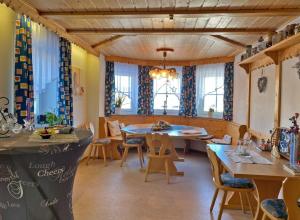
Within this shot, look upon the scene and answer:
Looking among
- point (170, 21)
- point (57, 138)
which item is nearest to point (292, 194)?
point (57, 138)

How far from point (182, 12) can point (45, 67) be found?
204cm

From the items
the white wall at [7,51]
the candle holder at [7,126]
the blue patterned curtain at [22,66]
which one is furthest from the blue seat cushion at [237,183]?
the white wall at [7,51]

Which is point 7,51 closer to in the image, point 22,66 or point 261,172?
point 22,66

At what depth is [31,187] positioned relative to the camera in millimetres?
1993

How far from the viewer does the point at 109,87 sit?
661 centimetres

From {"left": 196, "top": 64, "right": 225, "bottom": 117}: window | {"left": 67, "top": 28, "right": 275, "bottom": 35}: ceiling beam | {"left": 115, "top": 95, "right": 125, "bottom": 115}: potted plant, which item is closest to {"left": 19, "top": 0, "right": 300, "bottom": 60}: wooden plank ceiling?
{"left": 67, "top": 28, "right": 275, "bottom": 35}: ceiling beam

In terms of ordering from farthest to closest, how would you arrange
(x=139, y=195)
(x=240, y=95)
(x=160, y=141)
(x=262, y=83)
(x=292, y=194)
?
1. (x=240, y=95)
2. (x=160, y=141)
3. (x=262, y=83)
4. (x=139, y=195)
5. (x=292, y=194)

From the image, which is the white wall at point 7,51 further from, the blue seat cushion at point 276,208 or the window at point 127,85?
the window at point 127,85

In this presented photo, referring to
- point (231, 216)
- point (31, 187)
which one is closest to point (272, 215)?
point (231, 216)

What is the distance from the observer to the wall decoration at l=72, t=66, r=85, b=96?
5502mm

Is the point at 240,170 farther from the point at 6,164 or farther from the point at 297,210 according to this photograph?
the point at 6,164

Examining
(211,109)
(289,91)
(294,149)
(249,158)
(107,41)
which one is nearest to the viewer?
(294,149)

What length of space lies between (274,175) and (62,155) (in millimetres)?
1708

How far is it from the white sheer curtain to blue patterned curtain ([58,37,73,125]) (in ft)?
0.41
